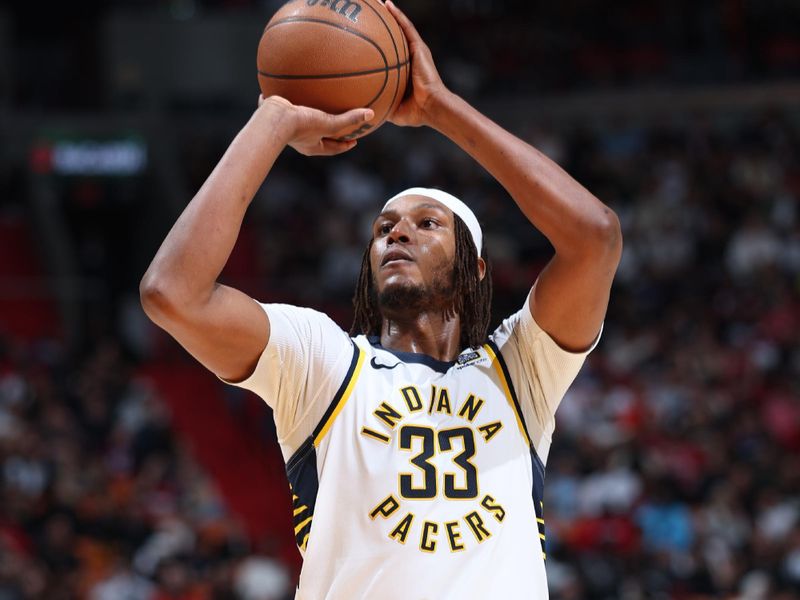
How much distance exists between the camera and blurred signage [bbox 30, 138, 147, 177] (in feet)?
53.2

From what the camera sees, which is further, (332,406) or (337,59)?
(337,59)

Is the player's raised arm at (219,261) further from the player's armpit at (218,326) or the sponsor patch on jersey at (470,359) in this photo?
the sponsor patch on jersey at (470,359)

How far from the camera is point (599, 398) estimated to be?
11.8 meters

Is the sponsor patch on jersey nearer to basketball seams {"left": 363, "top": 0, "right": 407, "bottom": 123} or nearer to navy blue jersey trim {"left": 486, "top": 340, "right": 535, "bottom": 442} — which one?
navy blue jersey trim {"left": 486, "top": 340, "right": 535, "bottom": 442}

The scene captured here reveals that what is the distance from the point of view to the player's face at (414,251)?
321cm

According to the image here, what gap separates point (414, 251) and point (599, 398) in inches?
351

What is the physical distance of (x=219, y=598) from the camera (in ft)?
33.5

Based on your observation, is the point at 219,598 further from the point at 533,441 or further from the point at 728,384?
the point at 533,441

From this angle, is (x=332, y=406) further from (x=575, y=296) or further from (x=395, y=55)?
(x=395, y=55)

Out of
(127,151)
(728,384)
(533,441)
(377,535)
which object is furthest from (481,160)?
(127,151)

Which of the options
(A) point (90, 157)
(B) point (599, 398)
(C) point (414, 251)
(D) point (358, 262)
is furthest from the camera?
(A) point (90, 157)

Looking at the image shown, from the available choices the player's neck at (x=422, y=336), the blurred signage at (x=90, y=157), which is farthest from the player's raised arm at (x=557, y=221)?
the blurred signage at (x=90, y=157)

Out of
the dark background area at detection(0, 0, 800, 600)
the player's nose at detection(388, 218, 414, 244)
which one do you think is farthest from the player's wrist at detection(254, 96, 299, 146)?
the dark background area at detection(0, 0, 800, 600)

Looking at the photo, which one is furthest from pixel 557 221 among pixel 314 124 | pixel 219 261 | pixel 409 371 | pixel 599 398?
pixel 599 398
